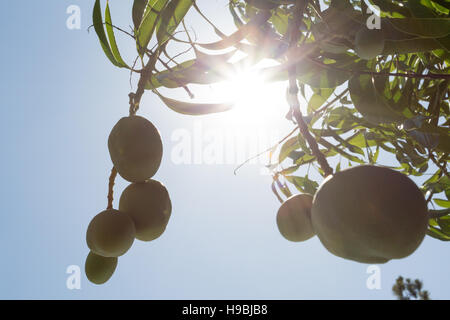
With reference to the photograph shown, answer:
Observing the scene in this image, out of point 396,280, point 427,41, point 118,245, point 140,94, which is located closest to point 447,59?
point 427,41

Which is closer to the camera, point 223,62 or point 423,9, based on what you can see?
point 423,9

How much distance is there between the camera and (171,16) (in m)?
0.76

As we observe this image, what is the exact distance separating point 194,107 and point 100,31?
0.26 m

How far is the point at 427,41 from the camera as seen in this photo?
0.73 meters

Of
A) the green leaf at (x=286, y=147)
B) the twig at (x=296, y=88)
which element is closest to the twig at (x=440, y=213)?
the green leaf at (x=286, y=147)

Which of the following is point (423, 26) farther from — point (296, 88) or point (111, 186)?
point (111, 186)

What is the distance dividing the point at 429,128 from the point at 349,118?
0.32m

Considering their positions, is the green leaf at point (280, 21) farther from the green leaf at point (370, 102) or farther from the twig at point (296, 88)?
the twig at point (296, 88)

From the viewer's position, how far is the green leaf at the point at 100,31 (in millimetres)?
735

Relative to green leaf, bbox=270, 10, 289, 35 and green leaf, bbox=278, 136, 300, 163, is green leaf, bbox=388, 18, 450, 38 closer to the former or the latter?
green leaf, bbox=270, 10, 289, 35

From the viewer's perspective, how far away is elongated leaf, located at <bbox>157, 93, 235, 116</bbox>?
0.76 meters

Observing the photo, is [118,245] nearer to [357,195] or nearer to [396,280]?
[357,195]

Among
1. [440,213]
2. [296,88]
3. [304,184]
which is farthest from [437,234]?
[296,88]

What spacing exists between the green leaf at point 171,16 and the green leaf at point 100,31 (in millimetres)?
121
